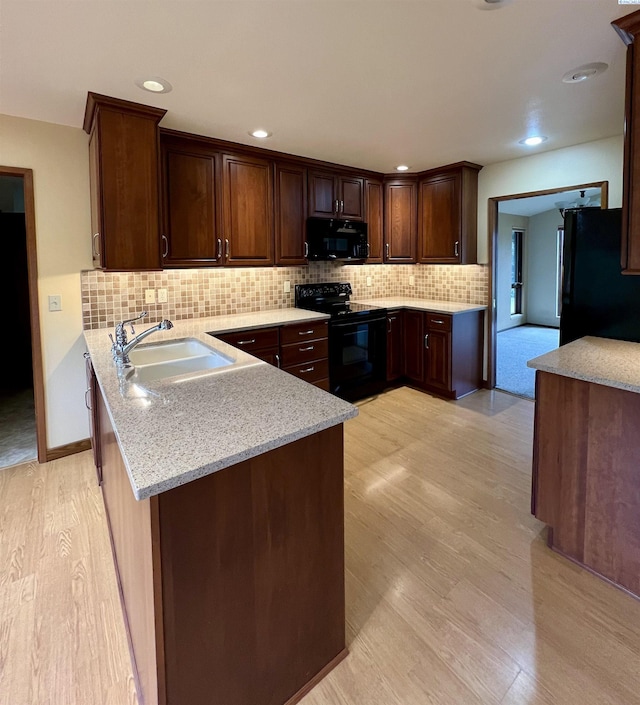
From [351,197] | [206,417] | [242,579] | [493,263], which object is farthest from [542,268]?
[242,579]

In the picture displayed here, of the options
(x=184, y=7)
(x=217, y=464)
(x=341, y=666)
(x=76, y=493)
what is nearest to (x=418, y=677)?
(x=341, y=666)

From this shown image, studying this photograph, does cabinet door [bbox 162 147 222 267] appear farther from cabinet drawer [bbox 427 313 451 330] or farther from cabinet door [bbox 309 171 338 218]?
cabinet drawer [bbox 427 313 451 330]

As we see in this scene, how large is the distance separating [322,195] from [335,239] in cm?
44

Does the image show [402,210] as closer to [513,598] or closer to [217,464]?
[513,598]

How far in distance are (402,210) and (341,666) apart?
426 centimetres

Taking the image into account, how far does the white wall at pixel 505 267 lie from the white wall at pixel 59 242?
6.79 metres

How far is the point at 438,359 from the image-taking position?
4219 mm

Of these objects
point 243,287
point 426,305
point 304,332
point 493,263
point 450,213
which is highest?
point 450,213

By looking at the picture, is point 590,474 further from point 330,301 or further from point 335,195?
point 335,195

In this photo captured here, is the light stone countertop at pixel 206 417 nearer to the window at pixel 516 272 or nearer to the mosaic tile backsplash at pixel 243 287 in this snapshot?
the mosaic tile backsplash at pixel 243 287

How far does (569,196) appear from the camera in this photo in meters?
6.78

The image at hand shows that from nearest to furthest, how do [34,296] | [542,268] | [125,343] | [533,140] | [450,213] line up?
[125,343] < [34,296] < [533,140] < [450,213] < [542,268]

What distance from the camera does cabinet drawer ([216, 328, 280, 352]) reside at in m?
3.15

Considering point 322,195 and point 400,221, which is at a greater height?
point 322,195
